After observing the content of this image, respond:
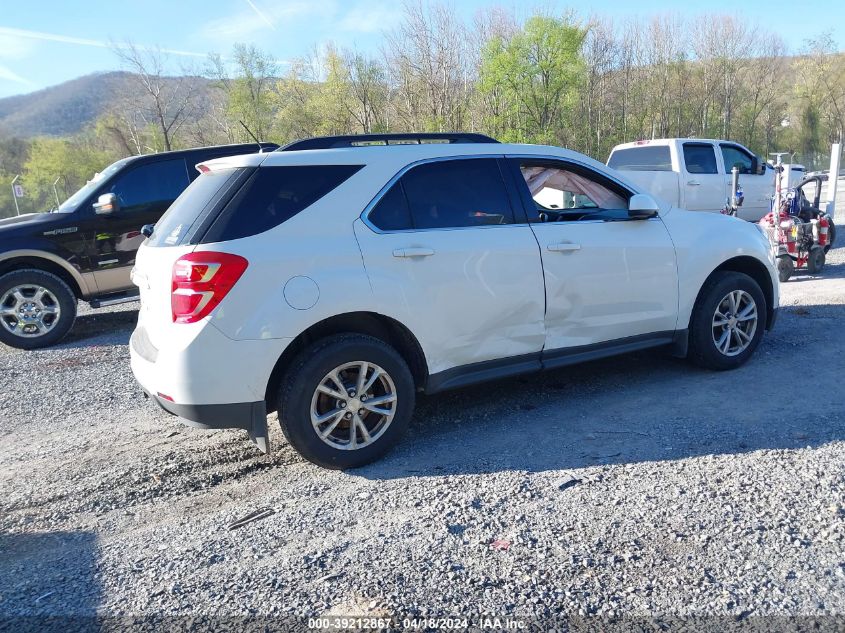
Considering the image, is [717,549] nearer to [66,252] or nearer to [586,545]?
[586,545]

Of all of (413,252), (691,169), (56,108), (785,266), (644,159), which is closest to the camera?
(413,252)

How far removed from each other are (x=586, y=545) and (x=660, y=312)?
250 centimetres

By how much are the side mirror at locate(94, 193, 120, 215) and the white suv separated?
4.30 meters

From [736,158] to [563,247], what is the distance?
413 inches

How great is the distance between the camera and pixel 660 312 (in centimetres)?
482

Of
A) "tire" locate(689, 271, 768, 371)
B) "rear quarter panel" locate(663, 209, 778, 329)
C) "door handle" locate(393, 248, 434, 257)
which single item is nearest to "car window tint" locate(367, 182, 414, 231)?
"door handle" locate(393, 248, 434, 257)

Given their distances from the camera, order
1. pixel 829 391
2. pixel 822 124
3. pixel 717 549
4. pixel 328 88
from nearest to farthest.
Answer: pixel 717 549
pixel 829 391
pixel 328 88
pixel 822 124

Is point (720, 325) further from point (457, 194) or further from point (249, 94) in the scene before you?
point (249, 94)

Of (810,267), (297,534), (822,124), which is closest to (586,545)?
(297,534)

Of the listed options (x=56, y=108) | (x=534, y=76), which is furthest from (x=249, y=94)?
(x=56, y=108)

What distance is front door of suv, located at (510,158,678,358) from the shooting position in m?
4.34

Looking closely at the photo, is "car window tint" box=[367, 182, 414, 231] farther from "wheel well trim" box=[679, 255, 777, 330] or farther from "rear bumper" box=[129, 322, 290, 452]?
"wheel well trim" box=[679, 255, 777, 330]

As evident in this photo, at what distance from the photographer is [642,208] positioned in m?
4.57

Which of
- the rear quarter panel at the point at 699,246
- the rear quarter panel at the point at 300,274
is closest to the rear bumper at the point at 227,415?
the rear quarter panel at the point at 300,274
